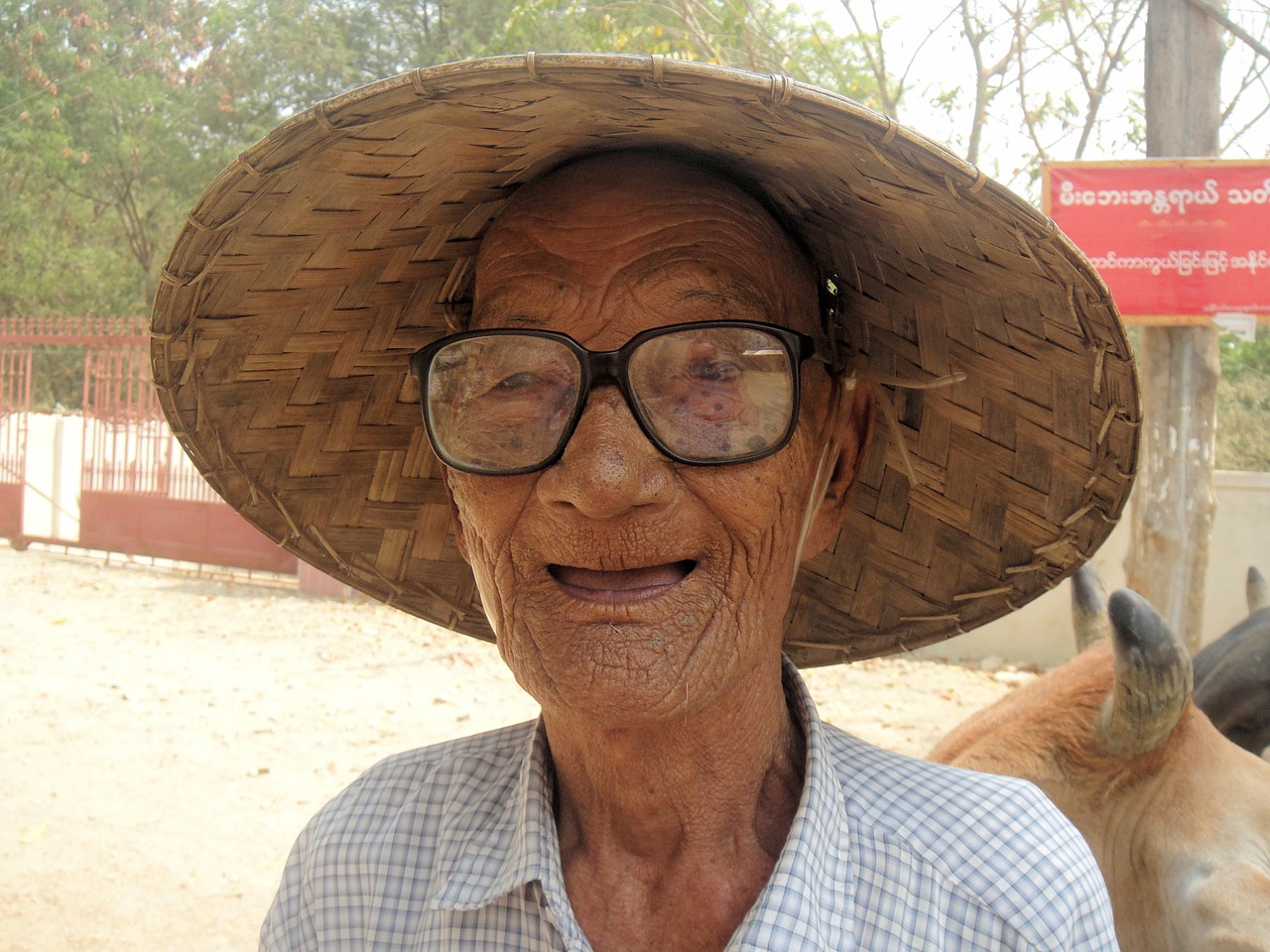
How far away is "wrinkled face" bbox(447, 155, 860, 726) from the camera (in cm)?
142

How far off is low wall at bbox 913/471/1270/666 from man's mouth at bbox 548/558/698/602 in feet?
23.3

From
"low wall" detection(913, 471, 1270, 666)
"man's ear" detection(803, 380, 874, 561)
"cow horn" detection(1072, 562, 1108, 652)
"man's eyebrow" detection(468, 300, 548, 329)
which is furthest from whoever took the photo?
"low wall" detection(913, 471, 1270, 666)

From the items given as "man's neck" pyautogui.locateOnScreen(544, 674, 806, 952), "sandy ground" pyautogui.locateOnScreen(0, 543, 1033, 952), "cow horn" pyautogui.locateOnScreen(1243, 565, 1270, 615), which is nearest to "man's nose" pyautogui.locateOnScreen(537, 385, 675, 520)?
"man's neck" pyautogui.locateOnScreen(544, 674, 806, 952)

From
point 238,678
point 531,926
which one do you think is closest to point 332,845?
point 531,926

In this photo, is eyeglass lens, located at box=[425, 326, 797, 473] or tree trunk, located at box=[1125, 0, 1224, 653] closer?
eyeglass lens, located at box=[425, 326, 797, 473]

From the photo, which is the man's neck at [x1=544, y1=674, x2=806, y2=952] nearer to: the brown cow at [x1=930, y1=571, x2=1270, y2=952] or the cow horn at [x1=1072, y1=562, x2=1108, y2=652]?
the brown cow at [x1=930, y1=571, x2=1270, y2=952]

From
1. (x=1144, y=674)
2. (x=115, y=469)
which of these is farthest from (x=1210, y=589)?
(x=115, y=469)

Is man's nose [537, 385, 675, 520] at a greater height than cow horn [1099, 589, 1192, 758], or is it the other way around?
man's nose [537, 385, 675, 520]

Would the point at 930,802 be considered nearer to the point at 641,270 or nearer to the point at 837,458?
the point at 837,458

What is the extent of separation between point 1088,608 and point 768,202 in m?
1.69

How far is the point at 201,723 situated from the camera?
7348 millimetres

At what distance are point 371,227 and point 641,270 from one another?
51 cm

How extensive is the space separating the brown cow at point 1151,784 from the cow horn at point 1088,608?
1.03 ft

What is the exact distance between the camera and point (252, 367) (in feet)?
6.28
